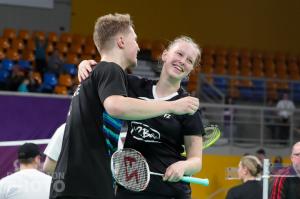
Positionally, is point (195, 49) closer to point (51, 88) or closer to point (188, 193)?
point (188, 193)

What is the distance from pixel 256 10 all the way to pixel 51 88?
9.81m

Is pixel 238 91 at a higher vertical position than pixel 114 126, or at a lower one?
higher

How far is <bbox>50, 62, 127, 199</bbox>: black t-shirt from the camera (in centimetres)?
321

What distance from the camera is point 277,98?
59.3 feet

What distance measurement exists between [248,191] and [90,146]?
367 centimetres

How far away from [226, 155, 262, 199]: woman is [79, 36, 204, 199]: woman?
9.02 feet

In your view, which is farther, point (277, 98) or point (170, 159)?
point (277, 98)

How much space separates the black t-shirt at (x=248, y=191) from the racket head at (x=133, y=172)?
10.3 feet

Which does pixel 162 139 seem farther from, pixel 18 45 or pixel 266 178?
pixel 18 45

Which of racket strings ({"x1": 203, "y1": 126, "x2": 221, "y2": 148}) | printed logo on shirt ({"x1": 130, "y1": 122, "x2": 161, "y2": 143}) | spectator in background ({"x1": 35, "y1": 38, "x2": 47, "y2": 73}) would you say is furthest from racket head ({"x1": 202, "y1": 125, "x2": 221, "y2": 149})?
spectator in background ({"x1": 35, "y1": 38, "x2": 47, "y2": 73})

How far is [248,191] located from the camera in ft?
21.7

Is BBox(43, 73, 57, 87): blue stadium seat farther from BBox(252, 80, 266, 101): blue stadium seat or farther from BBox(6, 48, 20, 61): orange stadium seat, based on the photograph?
BBox(252, 80, 266, 101): blue stadium seat

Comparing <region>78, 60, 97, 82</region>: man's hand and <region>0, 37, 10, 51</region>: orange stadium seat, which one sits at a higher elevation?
<region>0, 37, 10, 51</region>: orange stadium seat

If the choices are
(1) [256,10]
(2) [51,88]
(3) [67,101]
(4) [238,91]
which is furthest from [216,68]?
(3) [67,101]
